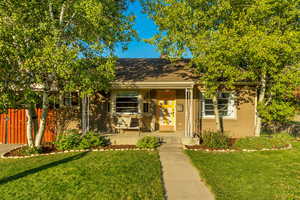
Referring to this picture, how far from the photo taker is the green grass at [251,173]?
4.43 m

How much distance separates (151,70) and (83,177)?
788cm

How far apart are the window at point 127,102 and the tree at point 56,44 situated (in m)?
3.06

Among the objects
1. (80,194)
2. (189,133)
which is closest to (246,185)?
(80,194)

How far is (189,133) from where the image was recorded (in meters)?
9.61

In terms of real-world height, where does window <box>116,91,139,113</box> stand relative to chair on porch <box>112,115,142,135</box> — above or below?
above

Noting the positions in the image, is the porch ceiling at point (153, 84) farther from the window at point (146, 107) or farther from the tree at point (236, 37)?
the window at point (146, 107)

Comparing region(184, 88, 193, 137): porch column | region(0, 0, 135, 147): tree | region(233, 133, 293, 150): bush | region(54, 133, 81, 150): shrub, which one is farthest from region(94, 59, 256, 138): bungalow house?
region(0, 0, 135, 147): tree

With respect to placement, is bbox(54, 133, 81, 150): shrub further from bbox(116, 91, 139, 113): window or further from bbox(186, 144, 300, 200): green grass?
bbox(186, 144, 300, 200): green grass

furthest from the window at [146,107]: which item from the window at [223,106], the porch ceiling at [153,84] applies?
the window at [223,106]

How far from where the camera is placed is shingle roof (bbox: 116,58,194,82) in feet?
33.0

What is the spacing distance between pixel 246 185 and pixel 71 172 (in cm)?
495

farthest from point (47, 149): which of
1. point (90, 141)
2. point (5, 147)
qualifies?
point (5, 147)

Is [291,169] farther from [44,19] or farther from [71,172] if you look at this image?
[44,19]

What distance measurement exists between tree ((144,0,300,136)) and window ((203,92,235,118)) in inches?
85.3
